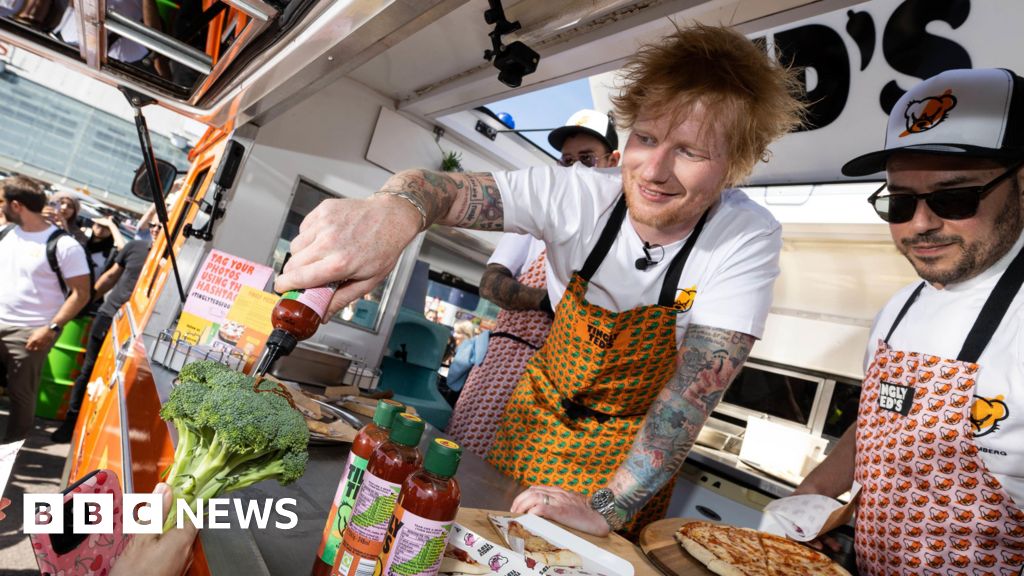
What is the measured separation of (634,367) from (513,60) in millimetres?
1544

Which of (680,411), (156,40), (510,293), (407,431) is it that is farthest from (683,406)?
(156,40)

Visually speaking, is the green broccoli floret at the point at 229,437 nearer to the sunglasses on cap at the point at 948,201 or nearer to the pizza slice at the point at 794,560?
the pizza slice at the point at 794,560

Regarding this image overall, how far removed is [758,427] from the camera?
4301 mm

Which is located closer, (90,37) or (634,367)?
(634,367)

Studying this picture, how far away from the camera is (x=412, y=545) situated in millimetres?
636

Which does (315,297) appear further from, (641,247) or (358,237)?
Answer: (641,247)

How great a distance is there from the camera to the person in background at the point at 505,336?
2.35 m

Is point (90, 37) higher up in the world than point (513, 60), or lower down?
lower down

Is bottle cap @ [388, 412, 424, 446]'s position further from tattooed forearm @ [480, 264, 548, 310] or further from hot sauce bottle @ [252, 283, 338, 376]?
tattooed forearm @ [480, 264, 548, 310]

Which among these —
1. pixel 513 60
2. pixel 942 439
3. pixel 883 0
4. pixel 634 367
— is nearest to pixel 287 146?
pixel 513 60

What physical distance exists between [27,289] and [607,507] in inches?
187

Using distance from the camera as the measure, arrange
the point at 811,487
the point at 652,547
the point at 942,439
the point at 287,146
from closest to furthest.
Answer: the point at 652,547 → the point at 942,439 → the point at 811,487 → the point at 287,146

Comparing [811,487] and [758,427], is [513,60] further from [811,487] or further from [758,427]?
[758,427]

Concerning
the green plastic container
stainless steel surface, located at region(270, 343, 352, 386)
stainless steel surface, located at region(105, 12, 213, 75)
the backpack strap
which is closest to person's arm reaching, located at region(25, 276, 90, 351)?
the backpack strap
